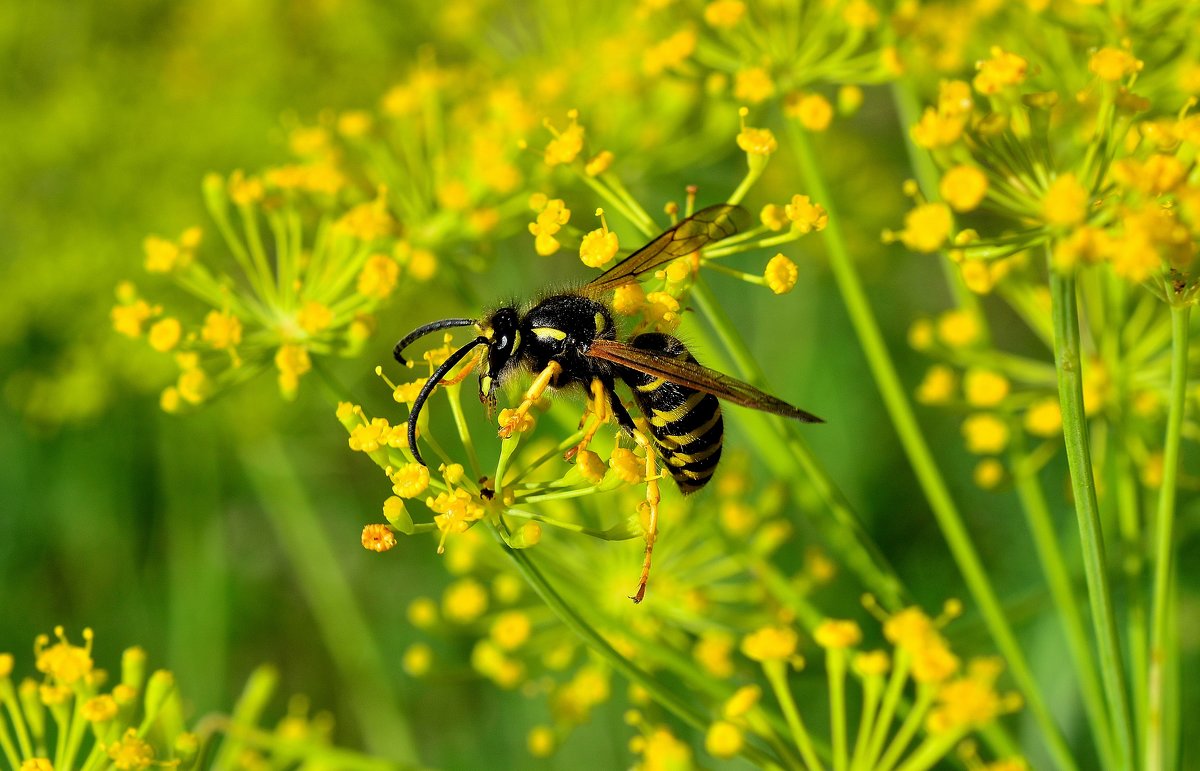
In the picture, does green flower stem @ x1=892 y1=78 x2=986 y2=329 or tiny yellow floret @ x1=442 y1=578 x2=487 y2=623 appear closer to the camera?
green flower stem @ x1=892 y1=78 x2=986 y2=329

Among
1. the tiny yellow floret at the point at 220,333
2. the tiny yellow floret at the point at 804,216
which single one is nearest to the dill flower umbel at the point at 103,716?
the tiny yellow floret at the point at 220,333

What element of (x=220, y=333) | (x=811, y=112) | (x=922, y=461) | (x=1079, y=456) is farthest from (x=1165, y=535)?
(x=220, y=333)

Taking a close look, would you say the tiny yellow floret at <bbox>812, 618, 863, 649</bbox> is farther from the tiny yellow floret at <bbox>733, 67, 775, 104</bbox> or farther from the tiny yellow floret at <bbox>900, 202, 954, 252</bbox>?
the tiny yellow floret at <bbox>733, 67, 775, 104</bbox>

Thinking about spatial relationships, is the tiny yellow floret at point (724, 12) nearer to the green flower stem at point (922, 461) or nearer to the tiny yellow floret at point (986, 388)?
the green flower stem at point (922, 461)

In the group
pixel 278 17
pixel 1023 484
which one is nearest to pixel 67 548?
pixel 278 17

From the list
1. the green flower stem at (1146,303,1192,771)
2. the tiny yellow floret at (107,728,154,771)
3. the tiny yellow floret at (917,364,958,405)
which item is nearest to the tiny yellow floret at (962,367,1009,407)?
the tiny yellow floret at (917,364,958,405)

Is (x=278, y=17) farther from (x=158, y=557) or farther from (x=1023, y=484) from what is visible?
(x=1023, y=484)
